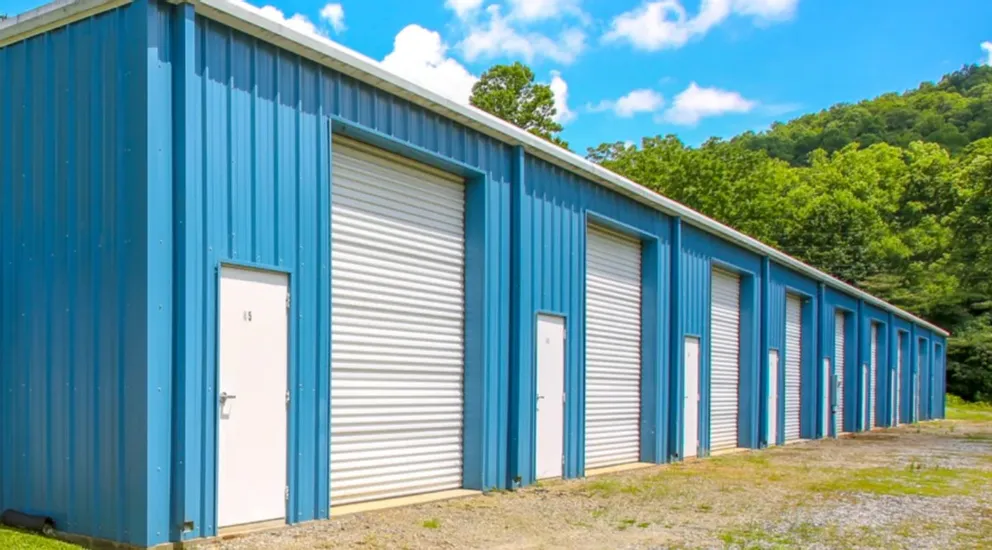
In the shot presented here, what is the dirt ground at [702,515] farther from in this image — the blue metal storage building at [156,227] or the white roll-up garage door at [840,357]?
the white roll-up garage door at [840,357]

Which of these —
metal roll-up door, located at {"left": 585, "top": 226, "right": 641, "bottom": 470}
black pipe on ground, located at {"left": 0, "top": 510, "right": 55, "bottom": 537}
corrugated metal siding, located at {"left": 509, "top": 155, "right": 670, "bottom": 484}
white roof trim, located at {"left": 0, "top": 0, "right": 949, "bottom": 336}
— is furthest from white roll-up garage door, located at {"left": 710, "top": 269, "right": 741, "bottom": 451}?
black pipe on ground, located at {"left": 0, "top": 510, "right": 55, "bottom": 537}

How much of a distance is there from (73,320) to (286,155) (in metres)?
2.13

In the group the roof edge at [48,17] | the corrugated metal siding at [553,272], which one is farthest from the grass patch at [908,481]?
the roof edge at [48,17]

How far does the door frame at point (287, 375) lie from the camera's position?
6613 millimetres

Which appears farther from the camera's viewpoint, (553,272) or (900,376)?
(900,376)

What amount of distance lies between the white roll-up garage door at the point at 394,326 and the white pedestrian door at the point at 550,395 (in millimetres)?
1500

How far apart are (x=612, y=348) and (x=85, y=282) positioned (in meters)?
8.84

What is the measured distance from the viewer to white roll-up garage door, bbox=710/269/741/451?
17859mm

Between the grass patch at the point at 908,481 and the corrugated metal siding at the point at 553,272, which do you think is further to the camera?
the grass patch at the point at 908,481

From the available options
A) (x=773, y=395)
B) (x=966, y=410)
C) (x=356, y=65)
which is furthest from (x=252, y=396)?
(x=966, y=410)

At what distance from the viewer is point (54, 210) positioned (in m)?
6.89

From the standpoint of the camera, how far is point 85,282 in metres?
6.66

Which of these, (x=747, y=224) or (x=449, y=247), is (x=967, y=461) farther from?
(x=747, y=224)

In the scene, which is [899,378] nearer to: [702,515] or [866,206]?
[866,206]
